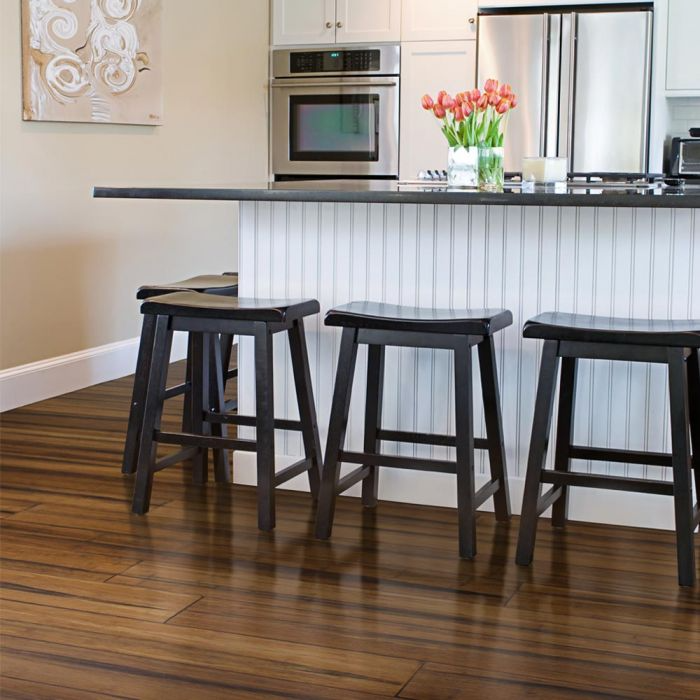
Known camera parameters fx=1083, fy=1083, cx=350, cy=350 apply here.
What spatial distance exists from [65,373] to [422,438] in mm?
2288

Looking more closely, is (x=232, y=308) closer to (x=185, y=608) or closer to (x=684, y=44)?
(x=185, y=608)

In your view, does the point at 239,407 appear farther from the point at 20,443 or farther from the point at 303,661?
the point at 303,661

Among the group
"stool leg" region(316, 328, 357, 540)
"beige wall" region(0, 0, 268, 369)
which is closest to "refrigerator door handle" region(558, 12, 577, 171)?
"beige wall" region(0, 0, 268, 369)

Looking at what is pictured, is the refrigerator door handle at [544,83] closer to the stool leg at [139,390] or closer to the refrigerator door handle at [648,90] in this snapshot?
the refrigerator door handle at [648,90]

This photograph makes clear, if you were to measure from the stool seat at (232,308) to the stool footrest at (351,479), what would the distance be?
470 mm

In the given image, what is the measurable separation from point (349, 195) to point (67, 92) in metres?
2.21

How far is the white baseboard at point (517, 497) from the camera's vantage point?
3.09m

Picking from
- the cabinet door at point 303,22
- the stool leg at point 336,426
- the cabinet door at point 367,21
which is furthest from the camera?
the cabinet door at point 303,22

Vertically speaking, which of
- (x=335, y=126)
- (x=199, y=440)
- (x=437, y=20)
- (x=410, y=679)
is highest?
(x=437, y=20)

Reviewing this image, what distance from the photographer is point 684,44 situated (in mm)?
5254

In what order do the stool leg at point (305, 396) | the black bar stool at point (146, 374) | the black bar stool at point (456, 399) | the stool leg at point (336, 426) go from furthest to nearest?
the black bar stool at point (146, 374) → the stool leg at point (305, 396) → the stool leg at point (336, 426) → the black bar stool at point (456, 399)

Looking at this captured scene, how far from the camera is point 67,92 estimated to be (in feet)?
15.1

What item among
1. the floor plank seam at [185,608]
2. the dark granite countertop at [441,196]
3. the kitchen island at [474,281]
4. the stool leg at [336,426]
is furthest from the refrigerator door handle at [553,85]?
the floor plank seam at [185,608]

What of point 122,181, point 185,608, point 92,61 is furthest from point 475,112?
point 122,181
